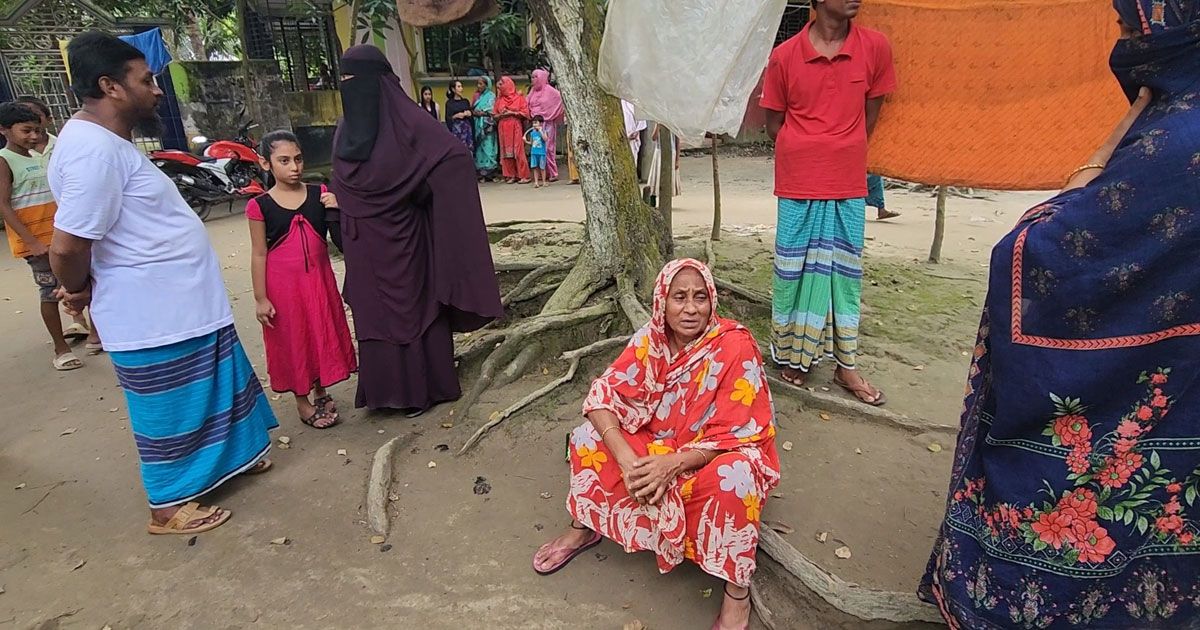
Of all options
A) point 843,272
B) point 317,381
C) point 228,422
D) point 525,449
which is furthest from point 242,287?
point 843,272

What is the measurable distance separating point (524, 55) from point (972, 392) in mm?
13513

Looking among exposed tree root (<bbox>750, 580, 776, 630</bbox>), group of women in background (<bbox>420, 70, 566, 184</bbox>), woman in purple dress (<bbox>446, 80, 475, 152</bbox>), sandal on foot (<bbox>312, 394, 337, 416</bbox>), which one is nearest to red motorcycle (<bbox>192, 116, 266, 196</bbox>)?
group of women in background (<bbox>420, 70, 566, 184</bbox>)

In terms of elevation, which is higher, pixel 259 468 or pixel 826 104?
pixel 826 104

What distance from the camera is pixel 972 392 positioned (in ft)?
5.45

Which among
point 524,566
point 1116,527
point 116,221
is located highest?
point 116,221

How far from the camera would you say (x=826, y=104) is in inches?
119

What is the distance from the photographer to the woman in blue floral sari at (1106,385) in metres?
1.30

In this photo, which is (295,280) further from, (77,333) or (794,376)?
(77,333)

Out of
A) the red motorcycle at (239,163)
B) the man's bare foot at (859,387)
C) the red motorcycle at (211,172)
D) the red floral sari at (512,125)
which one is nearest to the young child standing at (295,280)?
the man's bare foot at (859,387)

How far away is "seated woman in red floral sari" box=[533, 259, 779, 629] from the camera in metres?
2.09

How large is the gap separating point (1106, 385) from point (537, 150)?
10.4m

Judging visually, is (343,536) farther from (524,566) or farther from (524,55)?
(524,55)

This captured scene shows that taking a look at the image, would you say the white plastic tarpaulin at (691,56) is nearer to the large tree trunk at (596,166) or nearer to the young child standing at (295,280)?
the large tree trunk at (596,166)

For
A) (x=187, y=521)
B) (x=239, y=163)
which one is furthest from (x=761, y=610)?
(x=239, y=163)
